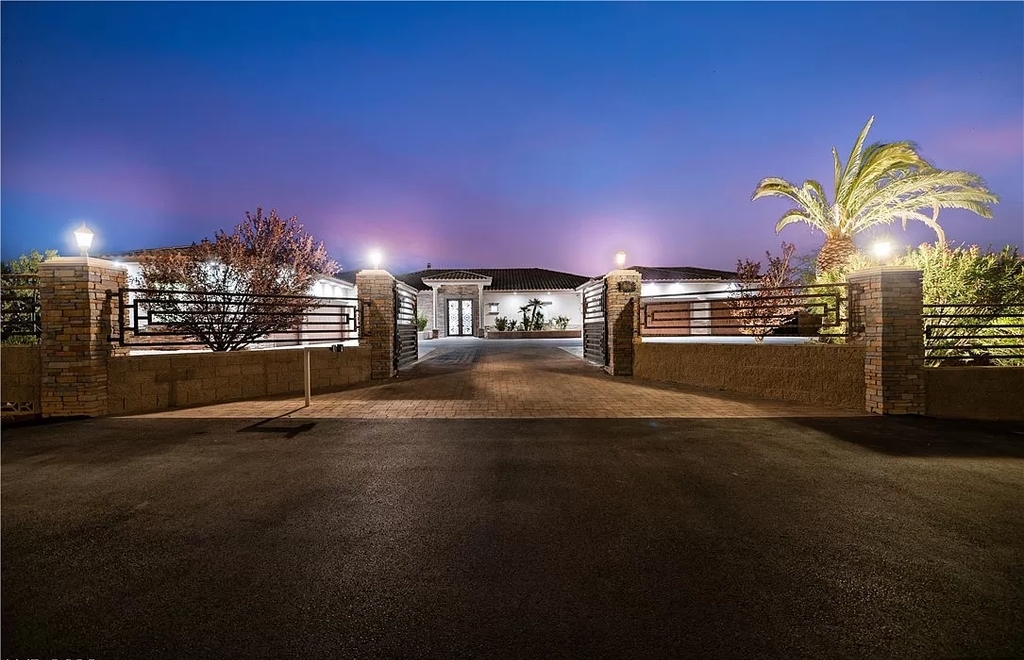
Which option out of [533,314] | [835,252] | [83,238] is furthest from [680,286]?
[83,238]

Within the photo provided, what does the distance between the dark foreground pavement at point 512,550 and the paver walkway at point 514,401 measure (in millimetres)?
1819

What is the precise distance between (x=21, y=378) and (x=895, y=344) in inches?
520

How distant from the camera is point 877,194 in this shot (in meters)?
13.8

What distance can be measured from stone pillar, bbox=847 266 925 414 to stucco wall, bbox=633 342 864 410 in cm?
31

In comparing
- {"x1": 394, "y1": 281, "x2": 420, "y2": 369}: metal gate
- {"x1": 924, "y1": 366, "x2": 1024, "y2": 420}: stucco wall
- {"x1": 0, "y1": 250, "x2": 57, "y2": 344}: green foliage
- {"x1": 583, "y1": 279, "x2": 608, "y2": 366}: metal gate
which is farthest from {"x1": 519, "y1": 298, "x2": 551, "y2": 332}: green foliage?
{"x1": 0, "y1": 250, "x2": 57, "y2": 344}: green foliage

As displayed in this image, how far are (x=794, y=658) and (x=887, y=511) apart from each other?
227 centimetres

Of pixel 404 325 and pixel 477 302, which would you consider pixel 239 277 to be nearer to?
pixel 404 325

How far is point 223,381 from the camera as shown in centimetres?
827

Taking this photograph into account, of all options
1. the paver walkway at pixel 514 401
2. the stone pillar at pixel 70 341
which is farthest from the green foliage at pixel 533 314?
the stone pillar at pixel 70 341

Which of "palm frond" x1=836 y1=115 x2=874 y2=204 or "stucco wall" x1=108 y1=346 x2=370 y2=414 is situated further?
"palm frond" x1=836 y1=115 x2=874 y2=204

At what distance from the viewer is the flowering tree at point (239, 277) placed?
1101cm

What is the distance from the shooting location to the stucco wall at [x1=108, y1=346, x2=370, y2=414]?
7.31 meters

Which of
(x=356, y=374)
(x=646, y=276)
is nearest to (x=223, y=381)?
(x=356, y=374)

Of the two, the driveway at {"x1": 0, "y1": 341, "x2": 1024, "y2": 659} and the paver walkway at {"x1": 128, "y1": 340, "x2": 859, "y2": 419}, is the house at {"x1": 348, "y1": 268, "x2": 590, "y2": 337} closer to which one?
the paver walkway at {"x1": 128, "y1": 340, "x2": 859, "y2": 419}
